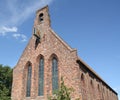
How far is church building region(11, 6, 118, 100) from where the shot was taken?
2196cm

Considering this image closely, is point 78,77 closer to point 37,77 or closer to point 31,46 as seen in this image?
point 37,77

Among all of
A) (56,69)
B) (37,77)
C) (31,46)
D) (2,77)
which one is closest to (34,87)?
(37,77)

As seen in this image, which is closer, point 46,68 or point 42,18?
point 46,68

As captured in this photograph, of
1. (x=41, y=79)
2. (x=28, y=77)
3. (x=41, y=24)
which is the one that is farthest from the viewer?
(x=41, y=24)

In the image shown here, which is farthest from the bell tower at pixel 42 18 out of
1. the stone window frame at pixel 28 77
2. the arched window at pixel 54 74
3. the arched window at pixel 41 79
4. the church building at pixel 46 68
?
the stone window frame at pixel 28 77

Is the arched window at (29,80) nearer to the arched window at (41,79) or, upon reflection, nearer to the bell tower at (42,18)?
the arched window at (41,79)

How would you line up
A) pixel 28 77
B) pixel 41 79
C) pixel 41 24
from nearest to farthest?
pixel 41 79
pixel 28 77
pixel 41 24

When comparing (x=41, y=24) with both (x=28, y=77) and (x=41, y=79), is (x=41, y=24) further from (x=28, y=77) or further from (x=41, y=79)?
(x=41, y=79)

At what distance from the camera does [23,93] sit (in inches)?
989

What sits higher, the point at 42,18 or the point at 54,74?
the point at 42,18

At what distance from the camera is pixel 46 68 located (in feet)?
80.3

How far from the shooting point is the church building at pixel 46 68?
72.0ft

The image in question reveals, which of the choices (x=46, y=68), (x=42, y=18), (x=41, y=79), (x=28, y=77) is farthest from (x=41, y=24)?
(x=41, y=79)

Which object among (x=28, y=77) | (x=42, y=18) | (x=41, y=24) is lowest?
(x=28, y=77)
